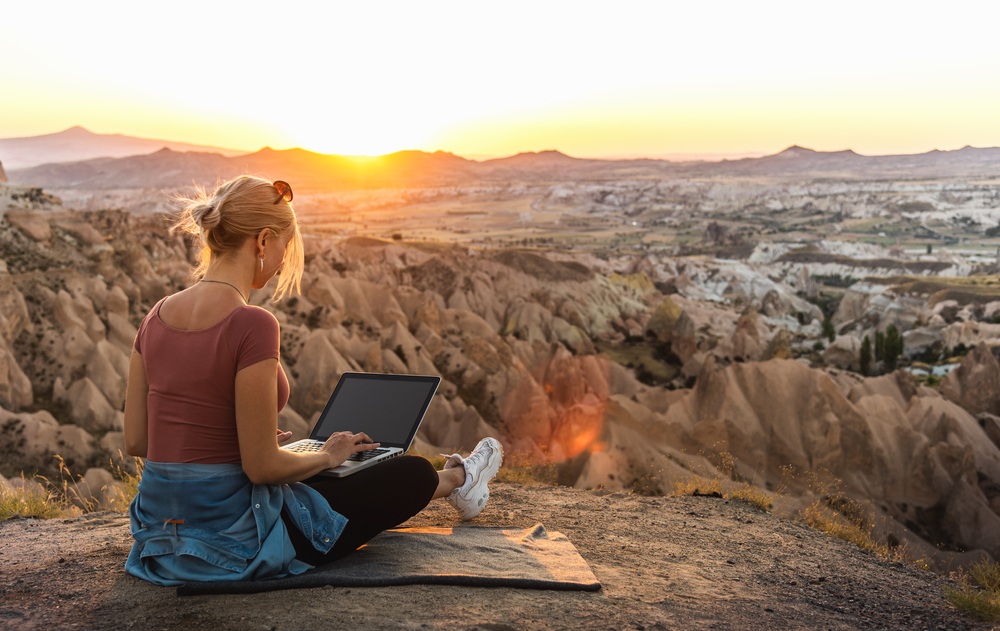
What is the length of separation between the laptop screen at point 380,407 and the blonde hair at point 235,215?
3.20 ft

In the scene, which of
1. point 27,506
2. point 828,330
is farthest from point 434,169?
point 27,506

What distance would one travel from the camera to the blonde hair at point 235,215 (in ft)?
7.34

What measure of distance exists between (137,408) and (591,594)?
1.97m

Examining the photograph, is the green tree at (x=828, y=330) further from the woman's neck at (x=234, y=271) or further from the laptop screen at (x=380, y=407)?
the woman's neck at (x=234, y=271)

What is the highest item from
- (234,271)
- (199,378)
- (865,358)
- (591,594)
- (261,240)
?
(261,240)

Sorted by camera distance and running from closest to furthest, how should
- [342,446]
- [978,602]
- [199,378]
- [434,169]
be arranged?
[199,378]
[342,446]
[978,602]
[434,169]

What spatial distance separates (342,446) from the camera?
2.55 meters

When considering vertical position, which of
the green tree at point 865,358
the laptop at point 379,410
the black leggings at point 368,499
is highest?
the laptop at point 379,410

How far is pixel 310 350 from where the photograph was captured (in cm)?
2078

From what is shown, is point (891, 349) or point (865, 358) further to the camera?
point (891, 349)

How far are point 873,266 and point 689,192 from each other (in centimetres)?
6162

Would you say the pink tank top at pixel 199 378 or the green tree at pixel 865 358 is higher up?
the pink tank top at pixel 199 378

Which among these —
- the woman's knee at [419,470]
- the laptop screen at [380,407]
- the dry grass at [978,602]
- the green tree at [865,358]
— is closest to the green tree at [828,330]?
the green tree at [865,358]

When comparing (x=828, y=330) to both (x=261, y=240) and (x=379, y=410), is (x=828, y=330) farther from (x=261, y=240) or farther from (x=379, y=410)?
(x=261, y=240)
